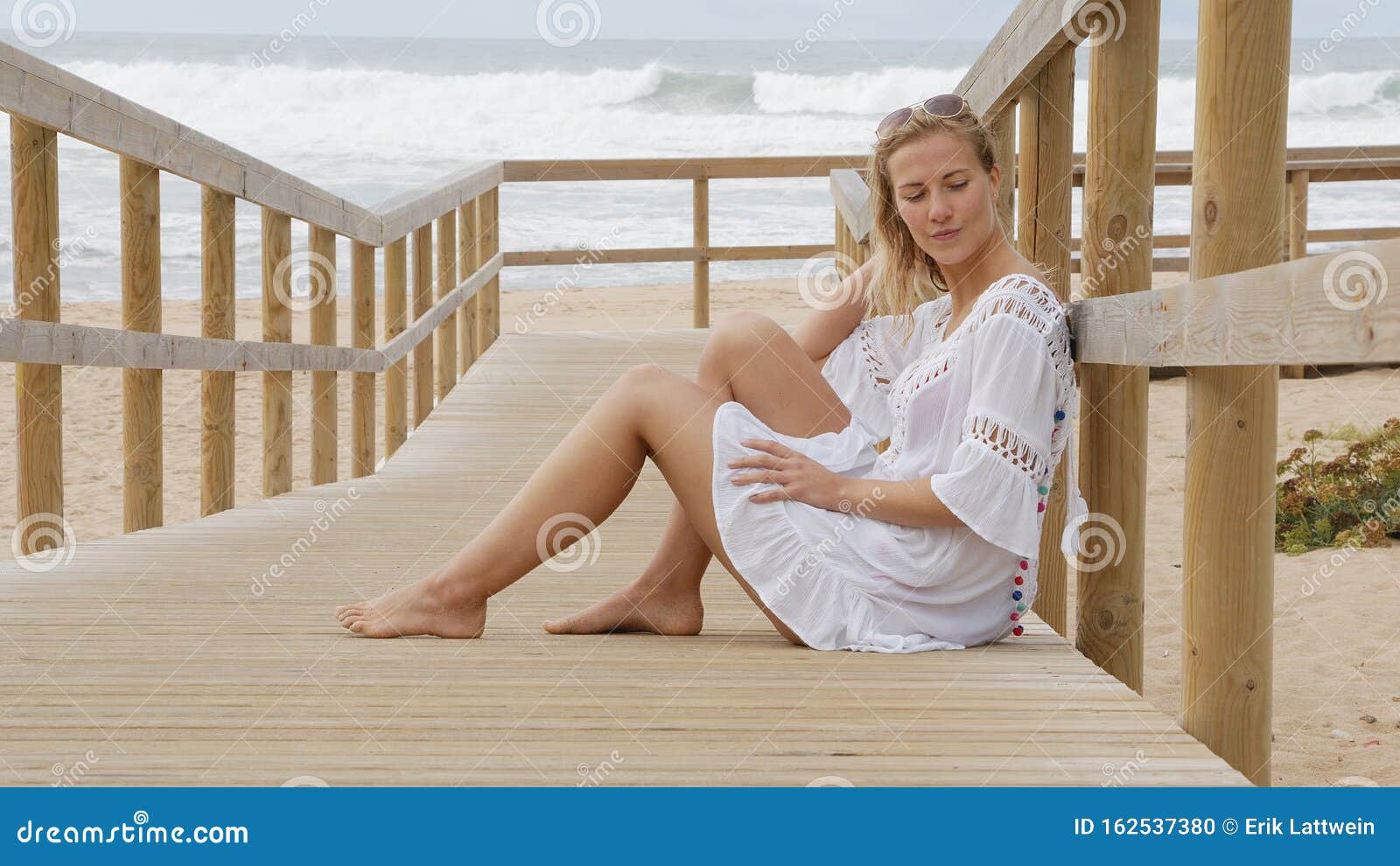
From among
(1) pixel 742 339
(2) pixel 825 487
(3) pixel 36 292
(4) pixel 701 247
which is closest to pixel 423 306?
(4) pixel 701 247

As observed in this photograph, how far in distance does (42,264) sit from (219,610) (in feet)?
2.73

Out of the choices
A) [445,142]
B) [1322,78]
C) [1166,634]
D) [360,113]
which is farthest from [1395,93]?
[1166,634]

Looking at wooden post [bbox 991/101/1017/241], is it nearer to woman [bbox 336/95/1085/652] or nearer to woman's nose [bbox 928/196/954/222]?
woman [bbox 336/95/1085/652]

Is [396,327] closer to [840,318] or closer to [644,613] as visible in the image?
[840,318]

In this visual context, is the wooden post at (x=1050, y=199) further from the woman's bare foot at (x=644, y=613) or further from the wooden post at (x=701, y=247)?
the wooden post at (x=701, y=247)

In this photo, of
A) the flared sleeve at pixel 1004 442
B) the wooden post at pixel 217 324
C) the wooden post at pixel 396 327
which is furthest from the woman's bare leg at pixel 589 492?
the wooden post at pixel 396 327

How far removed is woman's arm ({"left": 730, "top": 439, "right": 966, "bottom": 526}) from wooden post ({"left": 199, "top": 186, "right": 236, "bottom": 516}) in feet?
6.56

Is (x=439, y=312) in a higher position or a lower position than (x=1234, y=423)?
higher

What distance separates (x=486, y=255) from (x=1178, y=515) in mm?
3904

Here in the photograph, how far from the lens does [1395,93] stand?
24.0m

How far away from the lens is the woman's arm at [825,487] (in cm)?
217

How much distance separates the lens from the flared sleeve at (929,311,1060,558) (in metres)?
2.08

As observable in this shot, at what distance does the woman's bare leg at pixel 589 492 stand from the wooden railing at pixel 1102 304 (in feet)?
2.14

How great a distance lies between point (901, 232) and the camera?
253 centimetres
